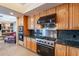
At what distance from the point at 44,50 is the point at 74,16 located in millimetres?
1471

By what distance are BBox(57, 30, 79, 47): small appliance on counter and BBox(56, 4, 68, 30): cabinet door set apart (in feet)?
0.80

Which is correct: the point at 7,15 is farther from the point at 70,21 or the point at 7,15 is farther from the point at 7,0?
the point at 7,0

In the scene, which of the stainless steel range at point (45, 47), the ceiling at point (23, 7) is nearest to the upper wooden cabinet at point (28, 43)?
the stainless steel range at point (45, 47)

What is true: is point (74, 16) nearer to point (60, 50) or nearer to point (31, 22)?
point (60, 50)

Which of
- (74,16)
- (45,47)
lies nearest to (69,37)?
(74,16)

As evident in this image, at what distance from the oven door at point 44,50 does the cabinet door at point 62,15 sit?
2.42ft

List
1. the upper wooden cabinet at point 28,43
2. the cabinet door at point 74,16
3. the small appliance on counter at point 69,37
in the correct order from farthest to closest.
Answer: the upper wooden cabinet at point 28,43 < the small appliance on counter at point 69,37 < the cabinet door at point 74,16

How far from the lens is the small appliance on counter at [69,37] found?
8.59 feet

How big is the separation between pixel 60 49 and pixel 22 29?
2.99m

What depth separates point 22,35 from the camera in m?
5.19

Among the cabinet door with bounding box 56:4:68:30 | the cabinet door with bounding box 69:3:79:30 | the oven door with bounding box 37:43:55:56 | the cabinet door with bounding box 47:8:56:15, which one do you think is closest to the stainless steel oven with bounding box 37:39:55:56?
the oven door with bounding box 37:43:55:56

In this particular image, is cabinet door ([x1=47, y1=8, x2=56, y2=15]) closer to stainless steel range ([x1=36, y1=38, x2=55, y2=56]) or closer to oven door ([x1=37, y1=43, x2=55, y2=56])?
stainless steel range ([x1=36, y1=38, x2=55, y2=56])

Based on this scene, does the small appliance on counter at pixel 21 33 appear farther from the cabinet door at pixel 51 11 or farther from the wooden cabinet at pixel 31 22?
the cabinet door at pixel 51 11

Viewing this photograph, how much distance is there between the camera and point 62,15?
9.33 ft
